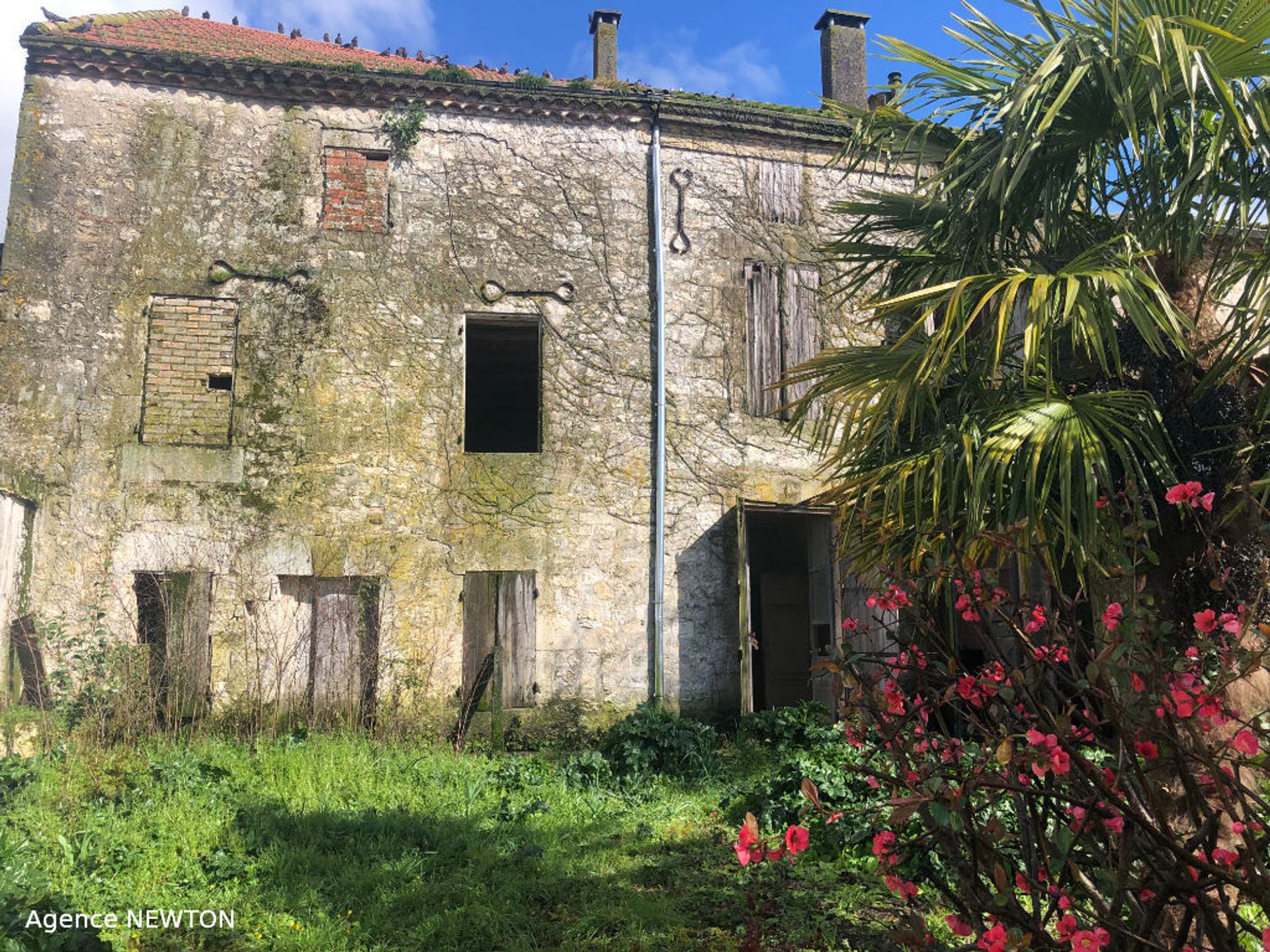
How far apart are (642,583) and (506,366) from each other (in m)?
4.06

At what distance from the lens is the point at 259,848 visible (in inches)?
228

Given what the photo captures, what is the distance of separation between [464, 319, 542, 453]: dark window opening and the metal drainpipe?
117 centimetres

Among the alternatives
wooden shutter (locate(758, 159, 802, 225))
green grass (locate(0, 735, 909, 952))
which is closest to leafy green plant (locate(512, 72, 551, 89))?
wooden shutter (locate(758, 159, 802, 225))

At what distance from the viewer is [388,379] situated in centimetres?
933

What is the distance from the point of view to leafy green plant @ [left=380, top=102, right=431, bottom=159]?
9.69 metres

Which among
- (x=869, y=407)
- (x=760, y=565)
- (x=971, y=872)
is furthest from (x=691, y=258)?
(x=971, y=872)

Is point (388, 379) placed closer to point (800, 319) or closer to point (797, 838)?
point (800, 319)

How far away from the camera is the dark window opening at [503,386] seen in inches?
399

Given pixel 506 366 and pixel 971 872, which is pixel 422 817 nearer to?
pixel 971 872

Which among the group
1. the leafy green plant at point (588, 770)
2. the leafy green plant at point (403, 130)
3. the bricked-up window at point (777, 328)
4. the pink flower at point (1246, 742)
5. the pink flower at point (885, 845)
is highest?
the leafy green plant at point (403, 130)

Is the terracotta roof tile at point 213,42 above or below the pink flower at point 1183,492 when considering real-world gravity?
above

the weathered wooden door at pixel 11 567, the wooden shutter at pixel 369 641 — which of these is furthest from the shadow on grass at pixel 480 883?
the weathered wooden door at pixel 11 567

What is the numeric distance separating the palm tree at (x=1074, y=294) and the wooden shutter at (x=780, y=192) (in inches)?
190

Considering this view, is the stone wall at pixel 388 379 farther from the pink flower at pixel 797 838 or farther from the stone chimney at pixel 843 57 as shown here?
the pink flower at pixel 797 838
